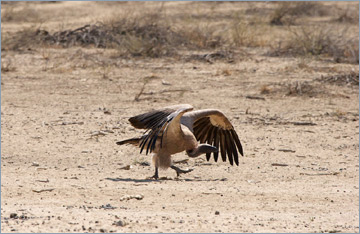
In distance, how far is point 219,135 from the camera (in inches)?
332

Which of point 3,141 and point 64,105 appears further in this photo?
point 64,105

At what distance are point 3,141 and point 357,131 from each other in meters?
5.03

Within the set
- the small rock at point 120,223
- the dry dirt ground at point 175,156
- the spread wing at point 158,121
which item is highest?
the spread wing at point 158,121

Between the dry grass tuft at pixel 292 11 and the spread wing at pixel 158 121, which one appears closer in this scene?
the spread wing at pixel 158 121

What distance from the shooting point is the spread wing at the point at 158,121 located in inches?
276

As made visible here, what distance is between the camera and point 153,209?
6.03 meters

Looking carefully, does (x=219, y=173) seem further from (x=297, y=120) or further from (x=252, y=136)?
(x=297, y=120)

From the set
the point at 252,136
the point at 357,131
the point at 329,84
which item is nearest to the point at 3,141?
the point at 252,136

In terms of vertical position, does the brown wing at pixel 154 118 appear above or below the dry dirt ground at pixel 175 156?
above

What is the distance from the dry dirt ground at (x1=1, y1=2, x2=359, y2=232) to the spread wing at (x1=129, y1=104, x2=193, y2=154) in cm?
46

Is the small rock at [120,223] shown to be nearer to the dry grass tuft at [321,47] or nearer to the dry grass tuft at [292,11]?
the dry grass tuft at [321,47]

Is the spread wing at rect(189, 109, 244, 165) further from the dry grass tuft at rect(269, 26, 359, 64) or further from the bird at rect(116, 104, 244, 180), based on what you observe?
the dry grass tuft at rect(269, 26, 359, 64)

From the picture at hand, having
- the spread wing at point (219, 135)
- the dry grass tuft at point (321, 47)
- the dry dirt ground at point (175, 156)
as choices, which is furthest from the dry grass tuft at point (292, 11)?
the spread wing at point (219, 135)

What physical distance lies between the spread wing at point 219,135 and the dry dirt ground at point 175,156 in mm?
189
